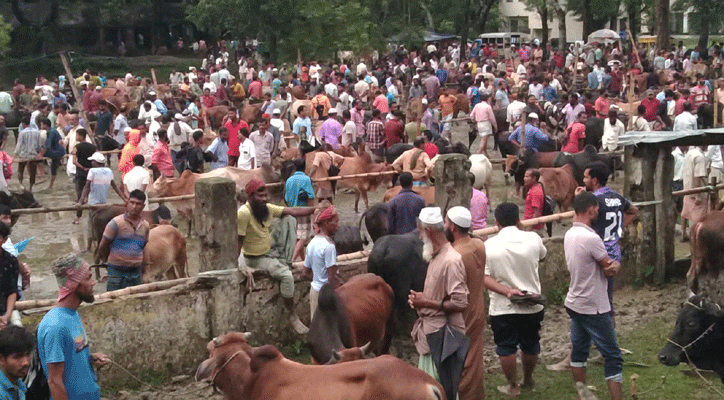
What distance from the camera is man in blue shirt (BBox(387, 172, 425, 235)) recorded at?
38.2 feet

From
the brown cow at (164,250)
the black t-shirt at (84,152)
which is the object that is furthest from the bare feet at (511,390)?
the black t-shirt at (84,152)

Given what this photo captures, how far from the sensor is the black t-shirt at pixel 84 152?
16859 mm

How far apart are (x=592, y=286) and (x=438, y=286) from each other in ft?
4.66

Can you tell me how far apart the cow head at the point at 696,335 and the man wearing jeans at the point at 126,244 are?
5.41 m

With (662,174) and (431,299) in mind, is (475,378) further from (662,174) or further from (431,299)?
(662,174)

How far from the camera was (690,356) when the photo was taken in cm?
815

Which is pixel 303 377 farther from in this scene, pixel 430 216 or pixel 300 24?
pixel 300 24

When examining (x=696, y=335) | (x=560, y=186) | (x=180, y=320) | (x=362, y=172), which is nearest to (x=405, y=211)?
(x=180, y=320)

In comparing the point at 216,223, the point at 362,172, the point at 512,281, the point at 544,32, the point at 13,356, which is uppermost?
the point at 544,32

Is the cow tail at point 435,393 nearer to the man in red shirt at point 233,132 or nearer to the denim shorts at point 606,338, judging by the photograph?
the denim shorts at point 606,338

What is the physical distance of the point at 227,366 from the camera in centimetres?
723

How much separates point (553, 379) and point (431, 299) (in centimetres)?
242

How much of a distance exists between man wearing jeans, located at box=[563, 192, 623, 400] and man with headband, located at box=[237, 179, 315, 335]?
317 cm

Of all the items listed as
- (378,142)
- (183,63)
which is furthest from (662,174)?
(183,63)
